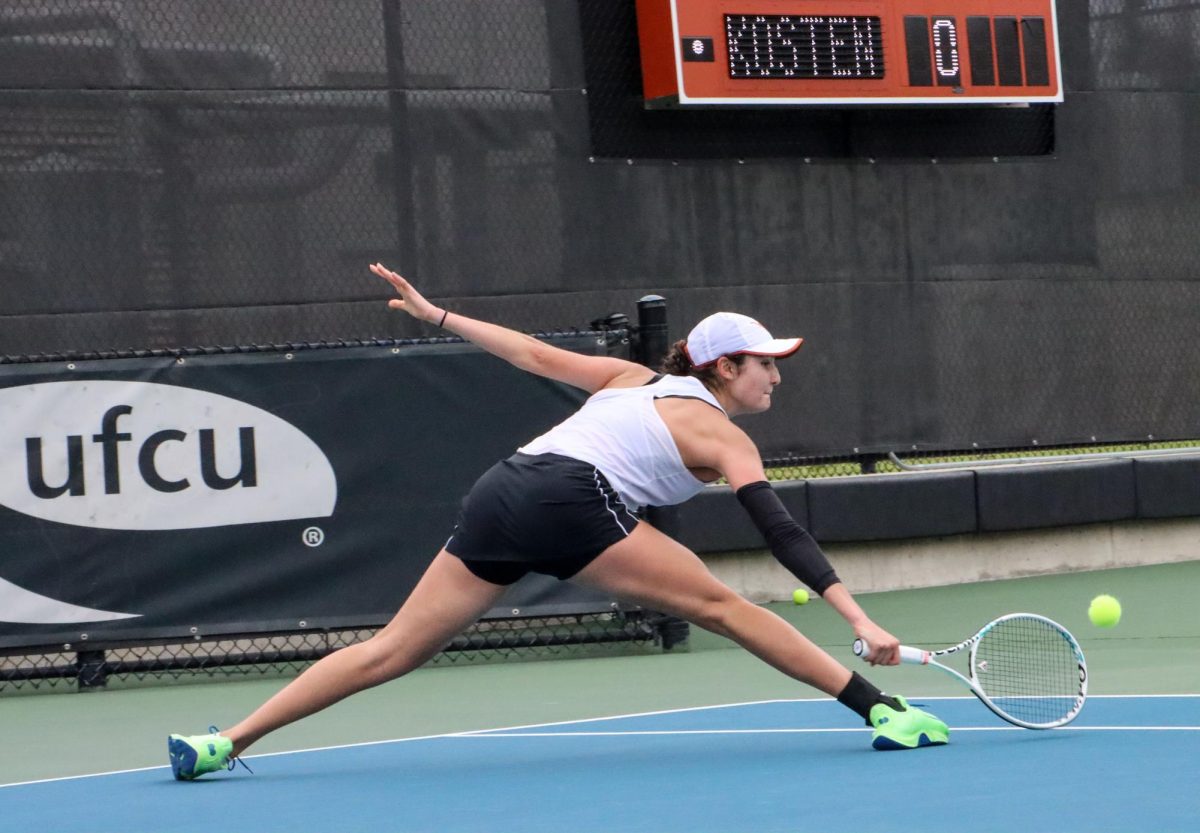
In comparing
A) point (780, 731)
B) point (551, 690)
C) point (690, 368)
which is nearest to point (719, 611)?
point (690, 368)

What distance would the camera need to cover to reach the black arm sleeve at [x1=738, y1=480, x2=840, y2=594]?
455 cm

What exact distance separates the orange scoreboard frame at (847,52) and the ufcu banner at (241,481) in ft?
6.79

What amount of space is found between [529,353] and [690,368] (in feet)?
1.57

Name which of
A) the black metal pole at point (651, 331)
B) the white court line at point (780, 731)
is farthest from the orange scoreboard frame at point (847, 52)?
the white court line at point (780, 731)

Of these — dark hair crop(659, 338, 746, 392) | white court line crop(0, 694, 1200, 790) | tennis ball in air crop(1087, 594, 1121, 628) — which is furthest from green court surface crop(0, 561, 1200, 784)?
dark hair crop(659, 338, 746, 392)

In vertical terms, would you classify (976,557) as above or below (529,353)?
below

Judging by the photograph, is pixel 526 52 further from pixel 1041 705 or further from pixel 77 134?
pixel 1041 705

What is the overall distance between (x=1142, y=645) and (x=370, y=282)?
147 inches

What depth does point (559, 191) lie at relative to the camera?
905 cm

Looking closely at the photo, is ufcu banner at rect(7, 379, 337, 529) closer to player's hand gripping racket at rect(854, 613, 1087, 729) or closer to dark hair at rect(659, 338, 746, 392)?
dark hair at rect(659, 338, 746, 392)

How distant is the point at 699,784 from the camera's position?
4.52m

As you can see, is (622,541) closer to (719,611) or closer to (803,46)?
(719,611)

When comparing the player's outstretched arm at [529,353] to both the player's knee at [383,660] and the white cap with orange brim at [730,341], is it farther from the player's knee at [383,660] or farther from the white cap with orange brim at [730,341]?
the player's knee at [383,660]

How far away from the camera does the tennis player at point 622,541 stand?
4.77m
